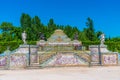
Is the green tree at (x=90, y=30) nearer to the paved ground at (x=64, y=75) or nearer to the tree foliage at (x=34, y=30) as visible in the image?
the tree foliage at (x=34, y=30)

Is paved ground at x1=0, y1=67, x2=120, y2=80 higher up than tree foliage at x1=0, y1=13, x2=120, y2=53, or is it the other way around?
tree foliage at x1=0, y1=13, x2=120, y2=53

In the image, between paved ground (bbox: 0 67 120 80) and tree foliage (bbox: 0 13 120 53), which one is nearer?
paved ground (bbox: 0 67 120 80)

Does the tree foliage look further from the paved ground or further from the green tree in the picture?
the paved ground

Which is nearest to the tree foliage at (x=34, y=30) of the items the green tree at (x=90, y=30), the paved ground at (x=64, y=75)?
the green tree at (x=90, y=30)

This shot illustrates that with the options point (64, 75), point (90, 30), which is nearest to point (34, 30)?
point (90, 30)

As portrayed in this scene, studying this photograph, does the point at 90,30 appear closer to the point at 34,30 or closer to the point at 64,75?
the point at 34,30

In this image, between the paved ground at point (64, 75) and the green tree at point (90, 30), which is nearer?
the paved ground at point (64, 75)

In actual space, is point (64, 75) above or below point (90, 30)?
below

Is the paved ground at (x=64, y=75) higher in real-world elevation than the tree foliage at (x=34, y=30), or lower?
lower

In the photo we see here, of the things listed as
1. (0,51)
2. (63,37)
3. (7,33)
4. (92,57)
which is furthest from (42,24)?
(92,57)

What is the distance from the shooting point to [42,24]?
63.8m

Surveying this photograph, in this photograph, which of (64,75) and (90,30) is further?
(90,30)

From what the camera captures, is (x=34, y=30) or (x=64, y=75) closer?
(x=64, y=75)

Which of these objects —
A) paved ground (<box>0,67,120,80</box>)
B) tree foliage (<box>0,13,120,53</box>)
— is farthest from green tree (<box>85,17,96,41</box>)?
paved ground (<box>0,67,120,80</box>)
